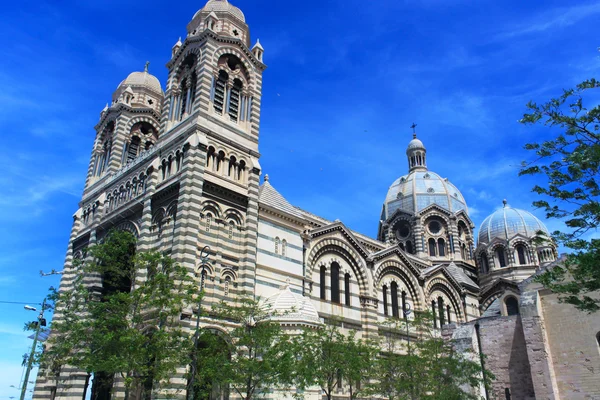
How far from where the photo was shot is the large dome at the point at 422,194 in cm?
5681

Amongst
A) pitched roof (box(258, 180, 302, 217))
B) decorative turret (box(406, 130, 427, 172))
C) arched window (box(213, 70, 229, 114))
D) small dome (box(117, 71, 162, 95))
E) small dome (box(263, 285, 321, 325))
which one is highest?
decorative turret (box(406, 130, 427, 172))

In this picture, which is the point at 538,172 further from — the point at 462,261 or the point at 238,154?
the point at 462,261

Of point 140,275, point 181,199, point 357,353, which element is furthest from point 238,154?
point 357,353

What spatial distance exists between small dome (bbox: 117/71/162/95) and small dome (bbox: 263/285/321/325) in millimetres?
22956

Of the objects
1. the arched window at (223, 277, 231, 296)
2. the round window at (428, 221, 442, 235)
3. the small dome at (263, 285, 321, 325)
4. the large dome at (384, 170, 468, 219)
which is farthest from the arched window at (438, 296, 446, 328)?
the arched window at (223, 277, 231, 296)

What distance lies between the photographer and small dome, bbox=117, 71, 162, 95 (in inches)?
1651

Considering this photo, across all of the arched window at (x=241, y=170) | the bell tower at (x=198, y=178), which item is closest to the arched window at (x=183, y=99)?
the bell tower at (x=198, y=178)

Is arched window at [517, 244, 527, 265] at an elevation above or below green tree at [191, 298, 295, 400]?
above

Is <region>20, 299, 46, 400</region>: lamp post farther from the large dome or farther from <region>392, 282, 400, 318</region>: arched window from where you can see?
the large dome

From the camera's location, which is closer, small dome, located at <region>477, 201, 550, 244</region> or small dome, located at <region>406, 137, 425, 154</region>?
small dome, located at <region>477, 201, 550, 244</region>

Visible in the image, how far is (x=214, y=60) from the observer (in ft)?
104

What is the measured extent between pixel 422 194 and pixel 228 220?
3446 cm

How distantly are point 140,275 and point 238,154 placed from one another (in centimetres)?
916

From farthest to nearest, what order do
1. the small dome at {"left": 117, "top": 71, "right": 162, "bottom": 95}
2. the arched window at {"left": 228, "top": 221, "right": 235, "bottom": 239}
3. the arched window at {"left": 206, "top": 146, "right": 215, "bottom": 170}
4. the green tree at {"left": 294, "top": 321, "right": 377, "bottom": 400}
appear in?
the small dome at {"left": 117, "top": 71, "right": 162, "bottom": 95}, the arched window at {"left": 206, "top": 146, "right": 215, "bottom": 170}, the arched window at {"left": 228, "top": 221, "right": 235, "bottom": 239}, the green tree at {"left": 294, "top": 321, "right": 377, "bottom": 400}
